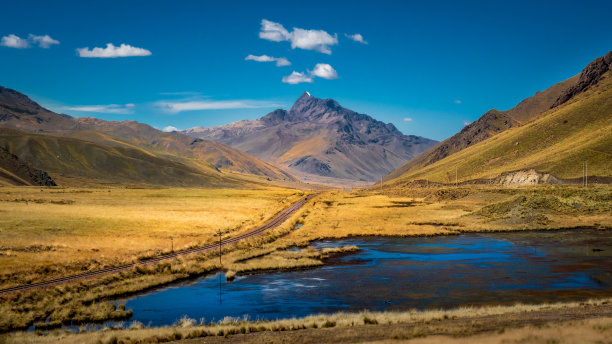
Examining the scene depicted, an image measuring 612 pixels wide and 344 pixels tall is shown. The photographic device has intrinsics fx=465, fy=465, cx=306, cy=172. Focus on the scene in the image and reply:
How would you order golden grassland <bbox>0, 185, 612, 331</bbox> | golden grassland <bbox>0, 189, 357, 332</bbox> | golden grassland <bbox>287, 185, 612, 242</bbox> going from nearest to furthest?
golden grassland <bbox>0, 189, 357, 332</bbox>, golden grassland <bbox>0, 185, 612, 331</bbox>, golden grassland <bbox>287, 185, 612, 242</bbox>

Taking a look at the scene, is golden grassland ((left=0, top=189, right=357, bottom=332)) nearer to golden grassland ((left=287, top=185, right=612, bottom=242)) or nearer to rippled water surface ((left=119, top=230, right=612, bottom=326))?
rippled water surface ((left=119, top=230, right=612, bottom=326))

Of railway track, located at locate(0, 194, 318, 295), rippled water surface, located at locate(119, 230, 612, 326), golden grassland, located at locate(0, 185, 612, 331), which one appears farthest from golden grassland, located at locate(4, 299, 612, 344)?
railway track, located at locate(0, 194, 318, 295)

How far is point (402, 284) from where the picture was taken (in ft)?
139

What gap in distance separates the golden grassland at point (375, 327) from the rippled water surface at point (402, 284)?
4754 millimetres

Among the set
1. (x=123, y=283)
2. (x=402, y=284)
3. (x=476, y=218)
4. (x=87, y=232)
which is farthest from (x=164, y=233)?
(x=476, y=218)

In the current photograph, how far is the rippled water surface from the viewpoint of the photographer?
35188 millimetres

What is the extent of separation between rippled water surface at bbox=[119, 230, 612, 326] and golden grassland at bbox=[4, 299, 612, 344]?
187 inches

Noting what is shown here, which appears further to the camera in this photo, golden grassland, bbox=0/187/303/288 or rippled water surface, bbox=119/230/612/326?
golden grassland, bbox=0/187/303/288

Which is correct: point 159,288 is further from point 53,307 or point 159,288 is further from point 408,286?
point 408,286

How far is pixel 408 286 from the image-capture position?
4147 cm

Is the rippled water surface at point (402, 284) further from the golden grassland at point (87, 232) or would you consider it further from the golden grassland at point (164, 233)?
the golden grassland at point (87, 232)

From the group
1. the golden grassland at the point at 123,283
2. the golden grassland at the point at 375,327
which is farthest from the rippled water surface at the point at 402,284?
the golden grassland at the point at 375,327

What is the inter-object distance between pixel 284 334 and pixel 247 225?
63.4m

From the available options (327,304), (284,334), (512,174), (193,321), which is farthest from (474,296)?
(512,174)
